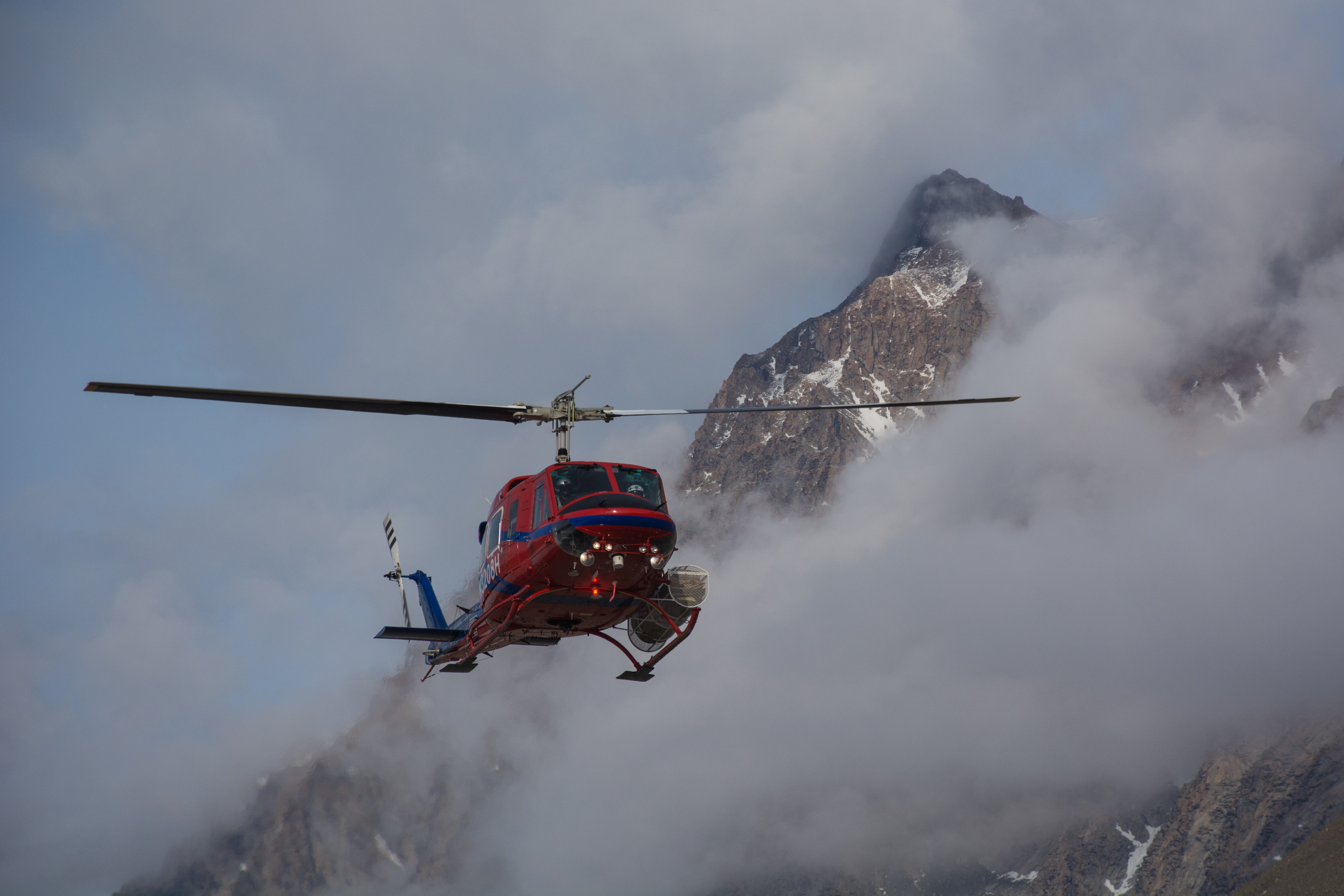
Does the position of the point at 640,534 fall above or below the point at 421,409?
below

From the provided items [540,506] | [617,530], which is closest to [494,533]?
[540,506]

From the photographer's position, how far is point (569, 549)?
28109mm

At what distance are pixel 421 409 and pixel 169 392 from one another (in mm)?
6217

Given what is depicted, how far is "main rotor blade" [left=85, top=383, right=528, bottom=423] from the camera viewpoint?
24.6m

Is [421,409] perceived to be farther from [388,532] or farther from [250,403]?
[388,532]

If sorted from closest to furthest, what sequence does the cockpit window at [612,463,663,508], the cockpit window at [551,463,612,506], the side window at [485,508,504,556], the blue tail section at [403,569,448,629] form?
the cockpit window at [551,463,612,506] → the cockpit window at [612,463,663,508] → the side window at [485,508,504,556] → the blue tail section at [403,569,448,629]

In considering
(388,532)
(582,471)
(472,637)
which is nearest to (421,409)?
(582,471)

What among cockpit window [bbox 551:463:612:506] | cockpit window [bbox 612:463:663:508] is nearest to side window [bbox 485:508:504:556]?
cockpit window [bbox 551:463:612:506]

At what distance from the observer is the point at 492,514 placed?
3434 centimetres

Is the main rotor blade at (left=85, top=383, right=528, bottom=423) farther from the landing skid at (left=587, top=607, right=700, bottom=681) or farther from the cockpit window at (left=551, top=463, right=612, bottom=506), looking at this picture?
the landing skid at (left=587, top=607, right=700, bottom=681)

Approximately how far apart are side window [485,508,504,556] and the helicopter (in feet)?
0.17

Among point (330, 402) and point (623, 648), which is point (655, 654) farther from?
point (330, 402)

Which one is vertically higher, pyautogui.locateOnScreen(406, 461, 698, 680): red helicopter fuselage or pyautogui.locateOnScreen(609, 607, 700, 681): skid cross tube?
pyautogui.locateOnScreen(406, 461, 698, 680): red helicopter fuselage

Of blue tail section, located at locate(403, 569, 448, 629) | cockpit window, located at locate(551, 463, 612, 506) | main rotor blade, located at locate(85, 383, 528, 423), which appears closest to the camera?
main rotor blade, located at locate(85, 383, 528, 423)
